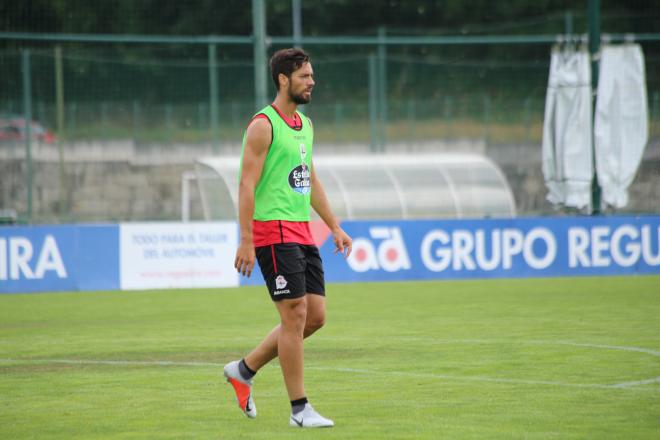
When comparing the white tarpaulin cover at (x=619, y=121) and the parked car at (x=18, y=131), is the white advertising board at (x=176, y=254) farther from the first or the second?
the white tarpaulin cover at (x=619, y=121)

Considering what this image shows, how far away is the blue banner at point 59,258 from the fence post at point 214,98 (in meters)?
5.98

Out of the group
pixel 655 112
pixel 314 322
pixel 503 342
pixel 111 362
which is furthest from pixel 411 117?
pixel 314 322

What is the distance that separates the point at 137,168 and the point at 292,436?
1897cm

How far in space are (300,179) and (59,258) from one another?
1283 centimetres

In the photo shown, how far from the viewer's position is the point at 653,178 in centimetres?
2512

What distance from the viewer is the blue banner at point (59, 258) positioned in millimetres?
19734

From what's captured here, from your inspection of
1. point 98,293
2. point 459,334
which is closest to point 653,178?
point 98,293

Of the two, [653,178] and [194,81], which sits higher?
[194,81]

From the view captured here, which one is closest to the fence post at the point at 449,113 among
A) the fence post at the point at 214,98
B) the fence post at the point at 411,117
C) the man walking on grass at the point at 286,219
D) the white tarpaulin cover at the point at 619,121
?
the fence post at the point at 411,117

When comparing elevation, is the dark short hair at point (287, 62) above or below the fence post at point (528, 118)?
above

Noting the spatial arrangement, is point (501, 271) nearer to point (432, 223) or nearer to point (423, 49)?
point (432, 223)

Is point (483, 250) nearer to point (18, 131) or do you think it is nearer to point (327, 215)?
point (18, 131)

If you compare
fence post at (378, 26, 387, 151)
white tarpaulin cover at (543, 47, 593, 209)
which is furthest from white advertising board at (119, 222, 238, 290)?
fence post at (378, 26, 387, 151)

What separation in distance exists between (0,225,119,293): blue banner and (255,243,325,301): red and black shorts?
12.6m
